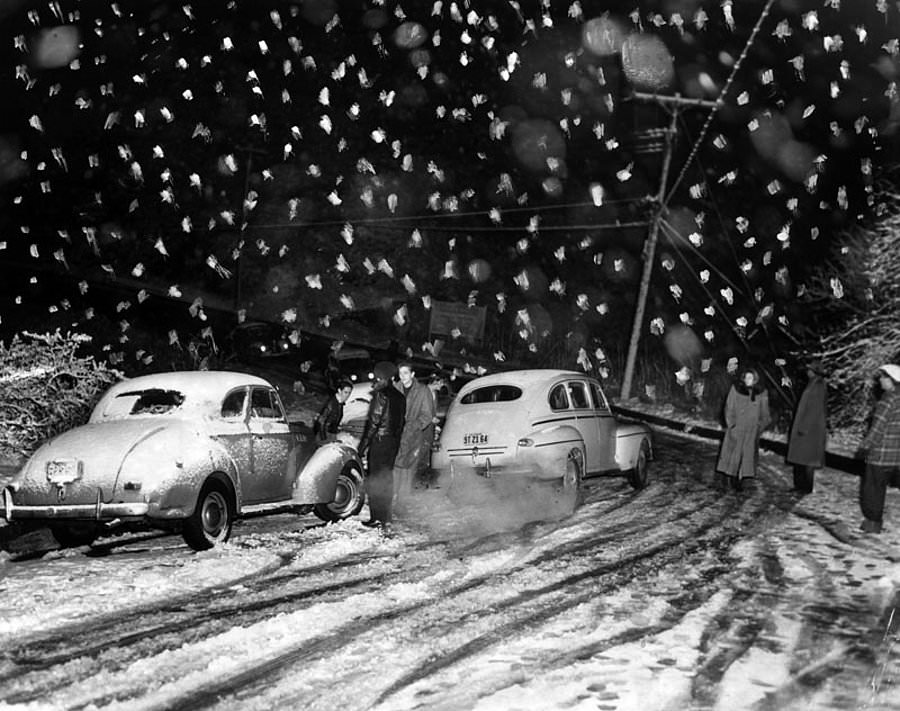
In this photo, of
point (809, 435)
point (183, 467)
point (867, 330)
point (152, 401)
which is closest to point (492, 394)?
point (809, 435)

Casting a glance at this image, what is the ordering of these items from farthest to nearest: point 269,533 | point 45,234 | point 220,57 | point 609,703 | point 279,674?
point 220,57 < point 45,234 < point 269,533 < point 279,674 < point 609,703

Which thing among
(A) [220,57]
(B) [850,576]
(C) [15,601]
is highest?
(A) [220,57]

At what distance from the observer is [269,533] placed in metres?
11.4

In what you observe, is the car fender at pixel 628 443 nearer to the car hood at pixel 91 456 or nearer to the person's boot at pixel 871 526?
the person's boot at pixel 871 526

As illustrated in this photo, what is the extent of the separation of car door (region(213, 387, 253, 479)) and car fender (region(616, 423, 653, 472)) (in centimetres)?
560

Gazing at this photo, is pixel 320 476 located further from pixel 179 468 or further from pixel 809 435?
pixel 809 435

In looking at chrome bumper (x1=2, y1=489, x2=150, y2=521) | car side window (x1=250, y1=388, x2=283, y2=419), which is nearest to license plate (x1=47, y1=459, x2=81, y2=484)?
chrome bumper (x1=2, y1=489, x2=150, y2=521)

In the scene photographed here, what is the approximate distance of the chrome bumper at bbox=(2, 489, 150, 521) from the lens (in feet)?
30.9

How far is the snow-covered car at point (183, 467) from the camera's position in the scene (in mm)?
9562

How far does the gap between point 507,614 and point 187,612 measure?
2.17 metres

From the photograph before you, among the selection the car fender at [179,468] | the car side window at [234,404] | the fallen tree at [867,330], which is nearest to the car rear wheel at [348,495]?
the car side window at [234,404]

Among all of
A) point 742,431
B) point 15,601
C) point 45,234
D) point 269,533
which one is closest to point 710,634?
point 15,601

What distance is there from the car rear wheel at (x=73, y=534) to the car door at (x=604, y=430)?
642 cm

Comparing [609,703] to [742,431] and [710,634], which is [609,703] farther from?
[742,431]
